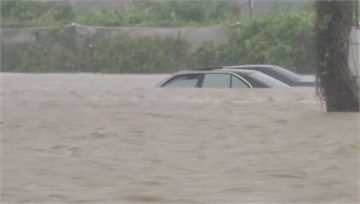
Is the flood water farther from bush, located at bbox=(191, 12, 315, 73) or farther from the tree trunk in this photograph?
bush, located at bbox=(191, 12, 315, 73)

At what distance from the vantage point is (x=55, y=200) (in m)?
4.95

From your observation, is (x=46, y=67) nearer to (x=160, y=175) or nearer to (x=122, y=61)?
(x=122, y=61)

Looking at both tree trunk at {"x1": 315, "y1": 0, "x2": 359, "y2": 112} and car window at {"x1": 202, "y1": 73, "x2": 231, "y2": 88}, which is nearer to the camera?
tree trunk at {"x1": 315, "y1": 0, "x2": 359, "y2": 112}

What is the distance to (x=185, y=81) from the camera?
1327 cm

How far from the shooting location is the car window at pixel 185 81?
13.2 m

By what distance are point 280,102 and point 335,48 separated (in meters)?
2.66

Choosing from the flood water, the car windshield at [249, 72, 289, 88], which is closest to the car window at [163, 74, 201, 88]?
the car windshield at [249, 72, 289, 88]

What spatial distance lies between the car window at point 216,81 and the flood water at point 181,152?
1243mm

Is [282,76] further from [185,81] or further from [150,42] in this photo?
[150,42]

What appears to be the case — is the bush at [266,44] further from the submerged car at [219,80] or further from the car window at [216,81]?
the car window at [216,81]

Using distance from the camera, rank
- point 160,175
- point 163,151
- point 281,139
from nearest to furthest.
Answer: point 160,175 < point 163,151 < point 281,139

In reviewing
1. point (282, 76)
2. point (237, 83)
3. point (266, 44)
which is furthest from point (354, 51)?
point (266, 44)

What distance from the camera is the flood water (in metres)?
5.12

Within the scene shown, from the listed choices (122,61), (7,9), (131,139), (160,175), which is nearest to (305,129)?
(131,139)
